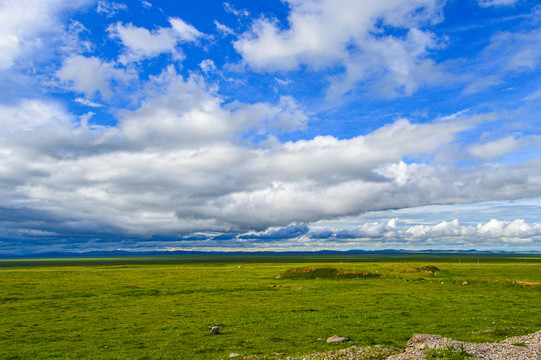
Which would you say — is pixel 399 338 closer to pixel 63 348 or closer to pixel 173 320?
pixel 173 320

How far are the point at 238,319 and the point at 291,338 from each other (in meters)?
10.5

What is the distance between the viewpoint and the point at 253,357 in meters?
21.4

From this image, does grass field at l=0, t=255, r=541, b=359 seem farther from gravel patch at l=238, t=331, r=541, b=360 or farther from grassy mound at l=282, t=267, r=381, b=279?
grassy mound at l=282, t=267, r=381, b=279

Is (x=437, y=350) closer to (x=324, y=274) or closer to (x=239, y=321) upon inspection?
(x=239, y=321)

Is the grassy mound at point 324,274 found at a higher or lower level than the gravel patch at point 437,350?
lower

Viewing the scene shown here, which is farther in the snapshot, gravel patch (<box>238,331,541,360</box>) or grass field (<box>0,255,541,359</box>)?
grass field (<box>0,255,541,359</box>)

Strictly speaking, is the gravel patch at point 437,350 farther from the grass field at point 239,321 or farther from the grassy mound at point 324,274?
the grassy mound at point 324,274

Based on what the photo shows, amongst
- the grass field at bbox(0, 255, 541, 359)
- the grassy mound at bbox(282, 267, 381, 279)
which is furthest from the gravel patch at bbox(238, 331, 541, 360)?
the grassy mound at bbox(282, 267, 381, 279)

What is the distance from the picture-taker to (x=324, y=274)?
9250cm

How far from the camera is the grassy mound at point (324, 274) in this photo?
89188 mm

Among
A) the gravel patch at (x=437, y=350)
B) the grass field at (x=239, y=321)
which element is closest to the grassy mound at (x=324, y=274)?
the grass field at (x=239, y=321)

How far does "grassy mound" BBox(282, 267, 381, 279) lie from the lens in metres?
89.2

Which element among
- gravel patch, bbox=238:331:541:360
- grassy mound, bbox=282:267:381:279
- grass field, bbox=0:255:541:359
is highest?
gravel patch, bbox=238:331:541:360

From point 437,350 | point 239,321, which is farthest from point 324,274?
point 437,350
